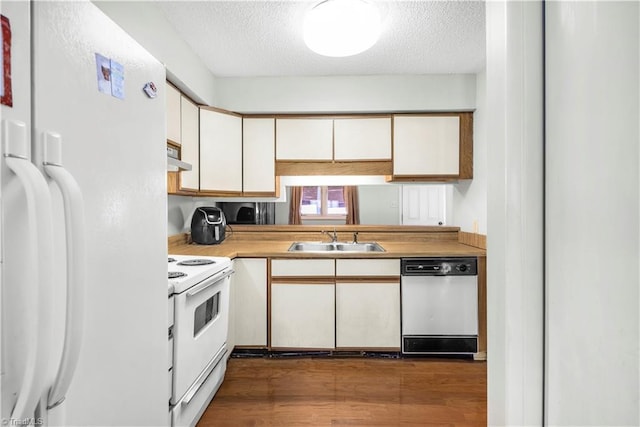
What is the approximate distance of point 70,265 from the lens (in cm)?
67

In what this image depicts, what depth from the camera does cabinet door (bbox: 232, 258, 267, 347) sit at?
2.42m

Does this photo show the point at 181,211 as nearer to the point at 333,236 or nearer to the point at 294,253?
the point at 294,253

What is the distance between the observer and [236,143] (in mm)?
2773

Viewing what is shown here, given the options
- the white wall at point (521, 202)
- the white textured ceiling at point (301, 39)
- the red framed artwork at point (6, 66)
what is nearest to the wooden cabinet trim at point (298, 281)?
the white textured ceiling at point (301, 39)

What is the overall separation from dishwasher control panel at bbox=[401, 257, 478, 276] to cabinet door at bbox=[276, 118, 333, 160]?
1.14m

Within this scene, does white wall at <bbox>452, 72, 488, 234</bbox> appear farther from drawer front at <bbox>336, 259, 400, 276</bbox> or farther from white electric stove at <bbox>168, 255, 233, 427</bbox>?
white electric stove at <bbox>168, 255, 233, 427</bbox>

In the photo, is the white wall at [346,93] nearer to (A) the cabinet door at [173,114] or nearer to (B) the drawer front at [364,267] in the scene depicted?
(A) the cabinet door at [173,114]

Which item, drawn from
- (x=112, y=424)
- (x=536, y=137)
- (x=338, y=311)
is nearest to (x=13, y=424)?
(x=112, y=424)

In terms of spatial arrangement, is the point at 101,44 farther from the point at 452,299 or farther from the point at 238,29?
the point at 452,299

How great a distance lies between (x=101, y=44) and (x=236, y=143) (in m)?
1.94

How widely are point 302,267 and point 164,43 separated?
5.63ft

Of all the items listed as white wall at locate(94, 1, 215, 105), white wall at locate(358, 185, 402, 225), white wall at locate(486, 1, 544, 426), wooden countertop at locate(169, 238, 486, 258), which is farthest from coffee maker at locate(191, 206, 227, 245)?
white wall at locate(486, 1, 544, 426)

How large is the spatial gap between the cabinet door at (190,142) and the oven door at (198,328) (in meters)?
0.81

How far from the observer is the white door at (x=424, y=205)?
3.14m
